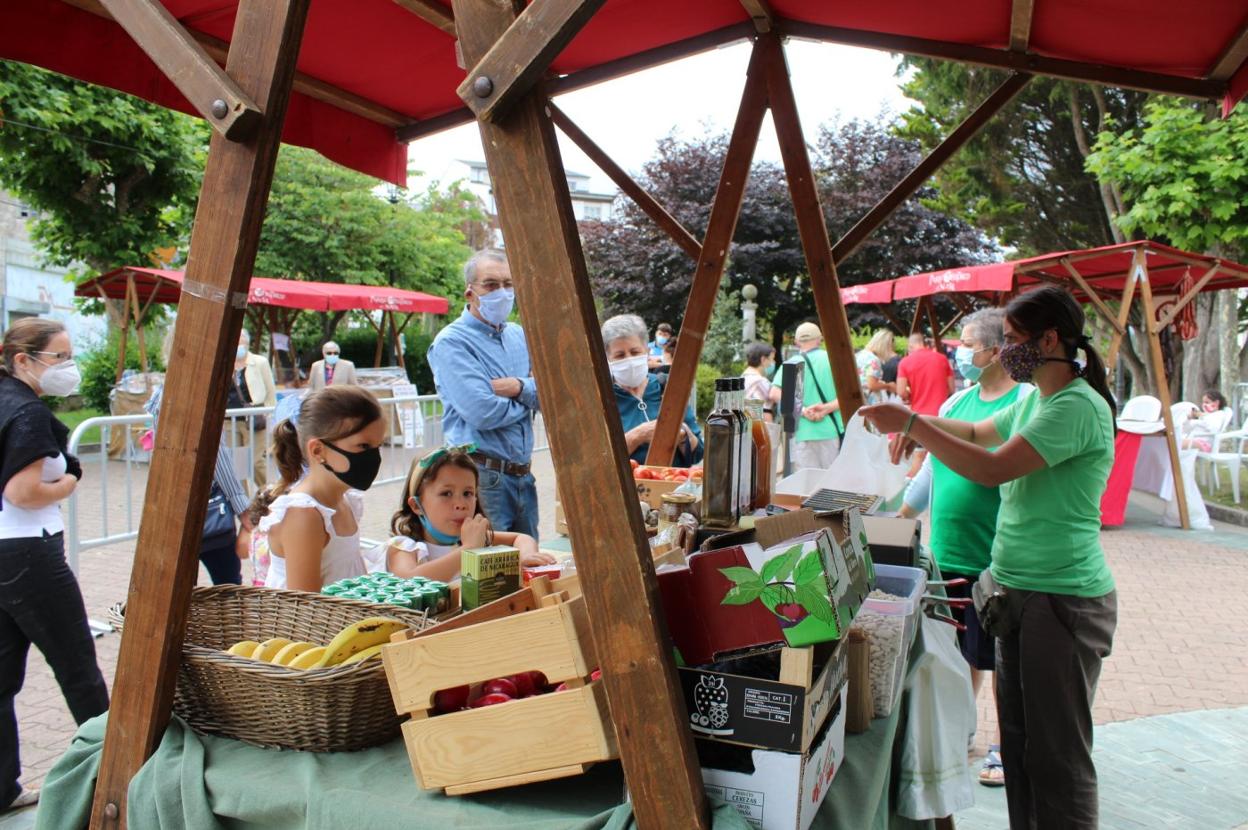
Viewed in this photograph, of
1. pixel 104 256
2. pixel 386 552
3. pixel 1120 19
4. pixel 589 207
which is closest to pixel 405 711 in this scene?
pixel 386 552

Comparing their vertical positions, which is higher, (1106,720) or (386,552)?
(386,552)

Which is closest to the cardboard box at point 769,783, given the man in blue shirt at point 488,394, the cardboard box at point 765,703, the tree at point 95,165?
the cardboard box at point 765,703

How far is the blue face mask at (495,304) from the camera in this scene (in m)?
4.14

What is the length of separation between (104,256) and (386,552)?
16.5m

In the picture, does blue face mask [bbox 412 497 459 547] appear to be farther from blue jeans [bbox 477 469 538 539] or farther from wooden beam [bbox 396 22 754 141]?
wooden beam [bbox 396 22 754 141]

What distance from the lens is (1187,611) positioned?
6.79m

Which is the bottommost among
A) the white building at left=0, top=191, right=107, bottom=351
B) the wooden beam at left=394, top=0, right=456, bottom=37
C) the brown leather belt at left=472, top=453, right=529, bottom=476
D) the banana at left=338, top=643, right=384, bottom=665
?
the banana at left=338, top=643, right=384, bottom=665

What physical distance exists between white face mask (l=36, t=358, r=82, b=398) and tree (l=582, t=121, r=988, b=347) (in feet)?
75.8

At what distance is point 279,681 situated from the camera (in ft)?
5.76

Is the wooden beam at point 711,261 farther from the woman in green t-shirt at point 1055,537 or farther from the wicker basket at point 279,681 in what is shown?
the wicker basket at point 279,681

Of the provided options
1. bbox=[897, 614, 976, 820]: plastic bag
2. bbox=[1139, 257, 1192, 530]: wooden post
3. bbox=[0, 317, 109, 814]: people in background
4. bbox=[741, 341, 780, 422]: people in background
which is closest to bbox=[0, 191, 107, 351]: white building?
bbox=[741, 341, 780, 422]: people in background

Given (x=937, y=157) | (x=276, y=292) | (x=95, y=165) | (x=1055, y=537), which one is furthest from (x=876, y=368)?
(x=95, y=165)

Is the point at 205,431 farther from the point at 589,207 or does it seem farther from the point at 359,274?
the point at 589,207

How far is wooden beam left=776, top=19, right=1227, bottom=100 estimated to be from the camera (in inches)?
138
